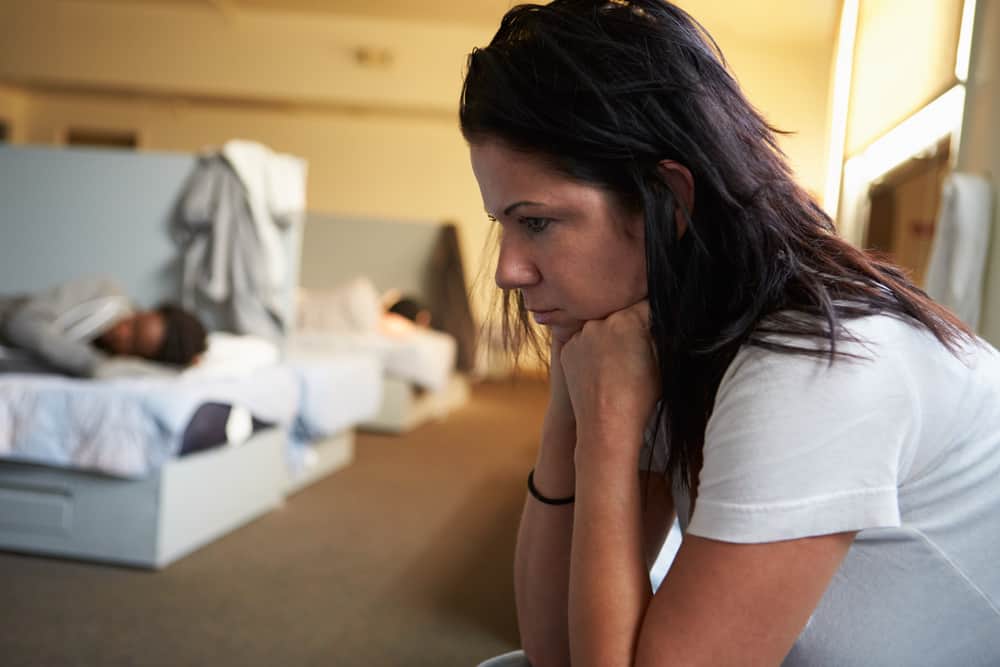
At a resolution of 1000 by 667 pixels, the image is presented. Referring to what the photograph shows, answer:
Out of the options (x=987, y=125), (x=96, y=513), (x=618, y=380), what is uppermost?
(x=987, y=125)

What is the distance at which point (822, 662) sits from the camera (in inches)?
25.8

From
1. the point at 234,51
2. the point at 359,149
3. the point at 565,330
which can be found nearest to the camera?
the point at 565,330

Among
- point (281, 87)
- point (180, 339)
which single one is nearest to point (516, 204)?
point (180, 339)

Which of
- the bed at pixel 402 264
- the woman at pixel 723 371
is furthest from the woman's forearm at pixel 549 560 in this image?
the bed at pixel 402 264

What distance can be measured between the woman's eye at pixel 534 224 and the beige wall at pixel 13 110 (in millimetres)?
8073

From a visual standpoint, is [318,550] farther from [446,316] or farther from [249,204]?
[446,316]

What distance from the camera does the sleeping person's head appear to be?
2646 millimetres

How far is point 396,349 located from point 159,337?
1.97 metres

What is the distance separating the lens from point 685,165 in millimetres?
674

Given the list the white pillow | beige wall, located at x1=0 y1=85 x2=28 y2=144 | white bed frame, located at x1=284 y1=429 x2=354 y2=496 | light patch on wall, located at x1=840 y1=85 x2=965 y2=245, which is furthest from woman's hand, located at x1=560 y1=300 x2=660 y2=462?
beige wall, located at x1=0 y1=85 x2=28 y2=144

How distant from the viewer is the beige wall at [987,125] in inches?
57.8

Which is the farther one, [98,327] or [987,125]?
[98,327]

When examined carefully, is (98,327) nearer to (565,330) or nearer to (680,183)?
(565,330)

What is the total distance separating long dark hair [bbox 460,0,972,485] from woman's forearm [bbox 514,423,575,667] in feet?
0.51
